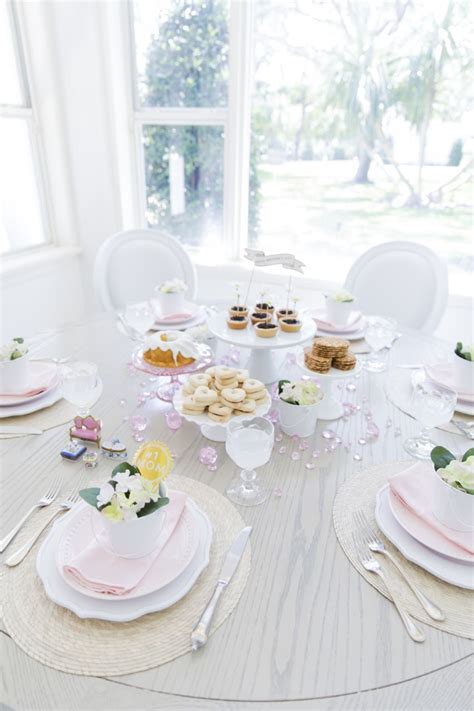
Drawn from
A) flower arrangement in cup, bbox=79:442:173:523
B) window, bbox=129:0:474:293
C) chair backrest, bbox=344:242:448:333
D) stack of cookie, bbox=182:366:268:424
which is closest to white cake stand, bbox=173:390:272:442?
stack of cookie, bbox=182:366:268:424

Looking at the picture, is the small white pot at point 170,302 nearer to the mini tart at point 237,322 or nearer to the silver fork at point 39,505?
the mini tart at point 237,322

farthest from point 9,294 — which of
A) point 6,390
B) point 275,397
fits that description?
point 275,397

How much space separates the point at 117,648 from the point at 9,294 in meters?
2.19

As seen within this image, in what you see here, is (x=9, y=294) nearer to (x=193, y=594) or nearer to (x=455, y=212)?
(x=193, y=594)

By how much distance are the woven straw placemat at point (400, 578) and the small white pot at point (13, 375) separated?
30.5 inches

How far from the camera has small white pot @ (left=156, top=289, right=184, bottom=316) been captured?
150 centimetres

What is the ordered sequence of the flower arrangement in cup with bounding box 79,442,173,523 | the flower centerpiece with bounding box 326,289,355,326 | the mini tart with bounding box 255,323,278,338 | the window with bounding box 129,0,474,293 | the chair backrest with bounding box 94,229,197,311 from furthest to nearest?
the window with bounding box 129,0,474,293, the chair backrest with bounding box 94,229,197,311, the flower centerpiece with bounding box 326,289,355,326, the mini tart with bounding box 255,323,278,338, the flower arrangement in cup with bounding box 79,442,173,523

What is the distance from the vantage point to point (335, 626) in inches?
23.4

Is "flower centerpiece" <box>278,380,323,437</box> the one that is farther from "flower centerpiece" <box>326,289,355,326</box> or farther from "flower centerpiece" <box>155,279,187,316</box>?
"flower centerpiece" <box>155,279,187,316</box>

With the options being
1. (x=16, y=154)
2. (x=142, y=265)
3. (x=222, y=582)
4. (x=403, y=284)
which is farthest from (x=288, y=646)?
(x=16, y=154)

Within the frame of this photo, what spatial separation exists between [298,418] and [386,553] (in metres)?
0.34

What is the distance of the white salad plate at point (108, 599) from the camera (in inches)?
23.0

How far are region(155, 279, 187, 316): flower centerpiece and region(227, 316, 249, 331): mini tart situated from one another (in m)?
0.37

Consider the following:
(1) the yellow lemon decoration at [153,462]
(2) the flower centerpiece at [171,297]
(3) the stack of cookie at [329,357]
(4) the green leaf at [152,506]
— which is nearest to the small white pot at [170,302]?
(2) the flower centerpiece at [171,297]
